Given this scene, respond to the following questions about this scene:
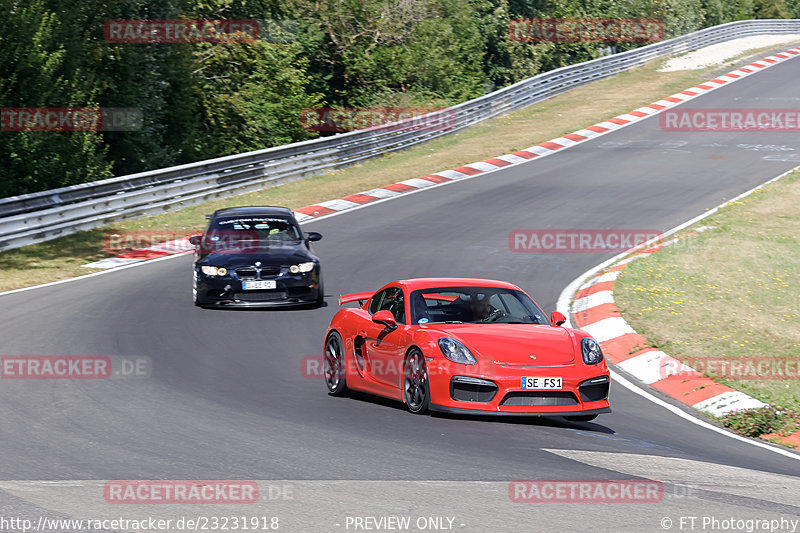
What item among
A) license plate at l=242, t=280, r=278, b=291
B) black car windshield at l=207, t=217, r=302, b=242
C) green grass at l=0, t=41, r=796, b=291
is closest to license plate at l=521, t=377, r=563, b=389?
license plate at l=242, t=280, r=278, b=291

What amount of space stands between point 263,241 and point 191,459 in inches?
362

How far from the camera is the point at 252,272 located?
1552 cm

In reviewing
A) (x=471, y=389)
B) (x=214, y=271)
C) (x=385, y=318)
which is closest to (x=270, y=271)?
(x=214, y=271)

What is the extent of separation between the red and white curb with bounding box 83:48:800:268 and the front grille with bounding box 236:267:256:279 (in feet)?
16.4

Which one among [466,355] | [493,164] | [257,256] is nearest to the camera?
[466,355]

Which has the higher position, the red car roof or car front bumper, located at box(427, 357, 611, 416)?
the red car roof

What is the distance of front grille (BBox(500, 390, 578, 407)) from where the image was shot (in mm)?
9047

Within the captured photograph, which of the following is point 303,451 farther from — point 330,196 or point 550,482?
point 330,196

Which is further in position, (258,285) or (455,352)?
(258,285)

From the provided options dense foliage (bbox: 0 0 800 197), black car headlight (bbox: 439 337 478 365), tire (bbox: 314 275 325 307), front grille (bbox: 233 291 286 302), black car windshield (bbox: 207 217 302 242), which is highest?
dense foliage (bbox: 0 0 800 197)

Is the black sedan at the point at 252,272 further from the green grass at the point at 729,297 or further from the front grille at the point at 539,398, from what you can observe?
the front grille at the point at 539,398

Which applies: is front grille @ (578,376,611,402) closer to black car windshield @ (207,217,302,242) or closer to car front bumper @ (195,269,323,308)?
car front bumper @ (195,269,323,308)

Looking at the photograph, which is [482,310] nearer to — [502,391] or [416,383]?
[416,383]

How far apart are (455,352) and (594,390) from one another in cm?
129
